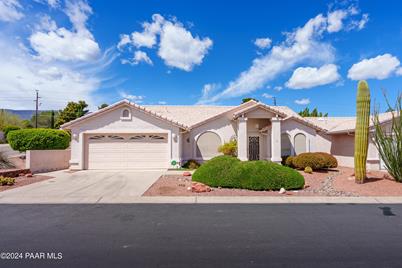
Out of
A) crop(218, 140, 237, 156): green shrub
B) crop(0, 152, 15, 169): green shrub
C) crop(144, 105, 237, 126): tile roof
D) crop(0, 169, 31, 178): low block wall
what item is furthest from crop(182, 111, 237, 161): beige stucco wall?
crop(0, 152, 15, 169): green shrub

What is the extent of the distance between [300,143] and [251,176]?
10.7 m

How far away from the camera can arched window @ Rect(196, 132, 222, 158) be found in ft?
59.7

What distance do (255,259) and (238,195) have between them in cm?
495

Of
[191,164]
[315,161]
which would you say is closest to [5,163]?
[191,164]

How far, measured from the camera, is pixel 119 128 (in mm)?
16312

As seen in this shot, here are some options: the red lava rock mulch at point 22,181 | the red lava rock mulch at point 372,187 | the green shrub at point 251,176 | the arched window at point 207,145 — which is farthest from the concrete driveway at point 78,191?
the red lava rock mulch at point 372,187

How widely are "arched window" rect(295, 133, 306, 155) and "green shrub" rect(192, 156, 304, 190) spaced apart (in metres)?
9.21

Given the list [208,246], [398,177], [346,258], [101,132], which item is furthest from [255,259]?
[101,132]

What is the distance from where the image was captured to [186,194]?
29.8ft

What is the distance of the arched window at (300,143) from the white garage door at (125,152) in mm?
9977

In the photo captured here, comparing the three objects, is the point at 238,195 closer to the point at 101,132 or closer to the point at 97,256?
the point at 97,256

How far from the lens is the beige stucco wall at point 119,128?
16094 mm

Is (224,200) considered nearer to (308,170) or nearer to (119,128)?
(308,170)

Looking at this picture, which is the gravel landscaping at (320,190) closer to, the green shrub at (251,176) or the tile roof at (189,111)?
the green shrub at (251,176)
